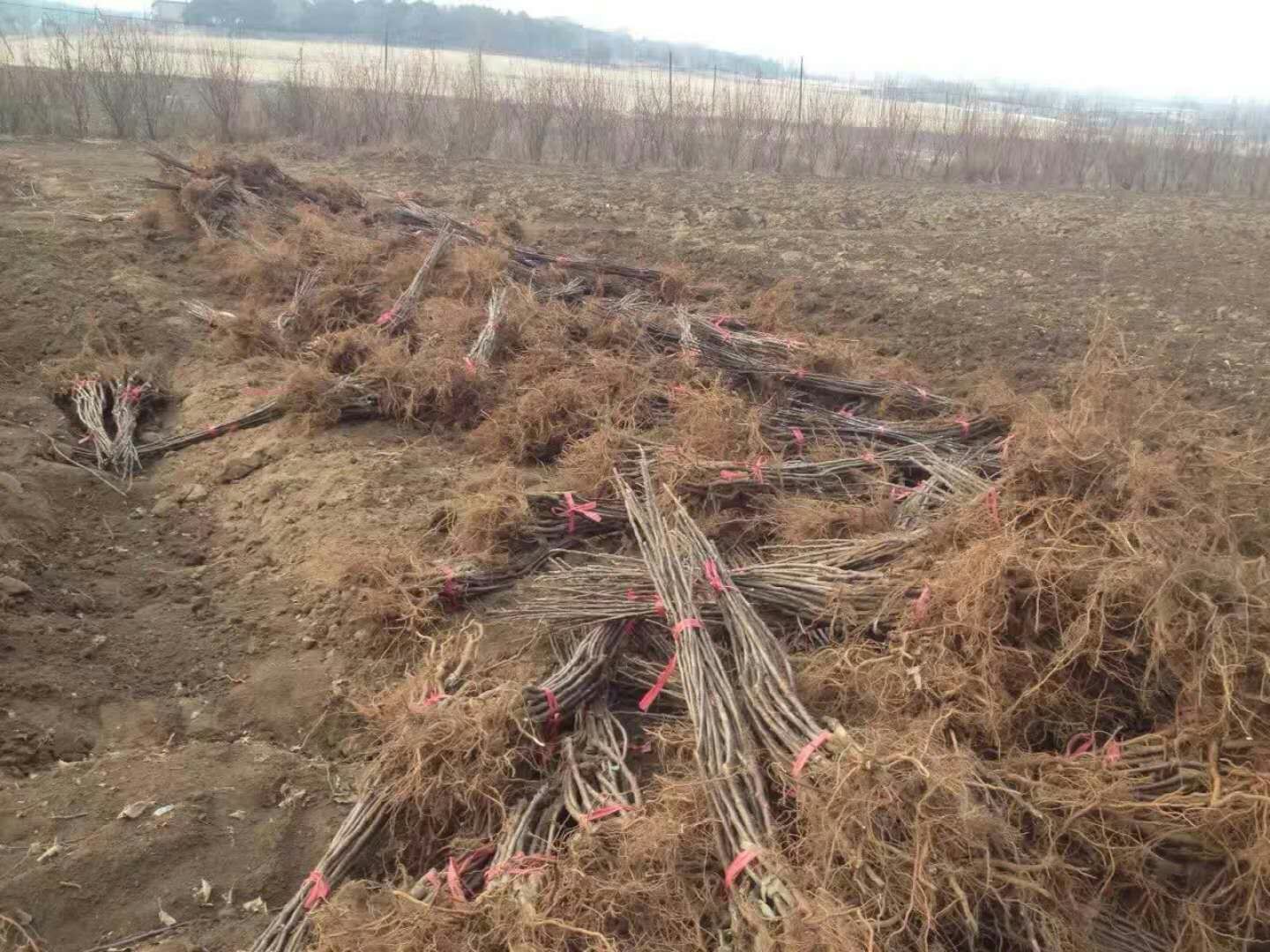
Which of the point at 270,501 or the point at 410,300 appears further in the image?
the point at 410,300

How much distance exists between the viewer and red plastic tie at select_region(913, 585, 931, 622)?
114 inches

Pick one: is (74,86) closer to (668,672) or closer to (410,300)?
(410,300)

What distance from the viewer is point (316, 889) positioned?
2.49 metres

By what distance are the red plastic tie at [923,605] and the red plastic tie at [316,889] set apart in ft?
6.51

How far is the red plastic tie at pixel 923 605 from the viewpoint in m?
2.88

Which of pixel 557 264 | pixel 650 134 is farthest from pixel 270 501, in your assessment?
pixel 650 134

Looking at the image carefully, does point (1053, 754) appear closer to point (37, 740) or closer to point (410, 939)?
point (410, 939)

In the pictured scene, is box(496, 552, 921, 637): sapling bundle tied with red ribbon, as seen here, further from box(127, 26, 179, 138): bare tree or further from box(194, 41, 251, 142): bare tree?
A: box(127, 26, 179, 138): bare tree

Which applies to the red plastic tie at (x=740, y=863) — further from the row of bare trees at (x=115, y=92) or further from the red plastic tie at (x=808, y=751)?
the row of bare trees at (x=115, y=92)

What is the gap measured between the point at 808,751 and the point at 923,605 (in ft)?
2.49

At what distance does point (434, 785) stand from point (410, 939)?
557 mm

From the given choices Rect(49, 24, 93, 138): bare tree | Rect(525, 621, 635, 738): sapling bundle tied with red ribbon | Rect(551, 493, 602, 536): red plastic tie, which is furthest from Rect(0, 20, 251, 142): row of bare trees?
Rect(525, 621, 635, 738): sapling bundle tied with red ribbon

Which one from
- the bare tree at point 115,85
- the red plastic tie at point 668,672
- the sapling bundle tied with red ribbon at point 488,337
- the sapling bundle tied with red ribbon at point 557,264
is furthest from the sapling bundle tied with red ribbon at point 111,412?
the bare tree at point 115,85

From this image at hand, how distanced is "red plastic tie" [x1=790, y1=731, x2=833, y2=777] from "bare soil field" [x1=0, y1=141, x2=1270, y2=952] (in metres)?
0.29
